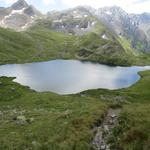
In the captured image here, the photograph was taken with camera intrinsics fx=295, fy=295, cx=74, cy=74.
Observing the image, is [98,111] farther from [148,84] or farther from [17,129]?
[148,84]

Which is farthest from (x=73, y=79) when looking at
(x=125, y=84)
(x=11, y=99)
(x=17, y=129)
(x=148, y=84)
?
(x=17, y=129)

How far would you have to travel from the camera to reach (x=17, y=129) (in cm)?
3794

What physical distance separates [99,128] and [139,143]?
269 inches

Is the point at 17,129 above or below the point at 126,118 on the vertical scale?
below

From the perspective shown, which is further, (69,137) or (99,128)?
(99,128)

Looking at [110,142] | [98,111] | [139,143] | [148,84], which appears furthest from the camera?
[148,84]

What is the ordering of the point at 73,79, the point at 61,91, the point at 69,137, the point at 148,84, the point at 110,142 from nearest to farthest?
the point at 110,142, the point at 69,137, the point at 61,91, the point at 148,84, the point at 73,79

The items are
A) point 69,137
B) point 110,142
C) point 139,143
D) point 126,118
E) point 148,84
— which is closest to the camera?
point 139,143

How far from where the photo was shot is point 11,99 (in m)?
86.9

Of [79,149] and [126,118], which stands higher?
[126,118]

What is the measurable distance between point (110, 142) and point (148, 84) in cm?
10248

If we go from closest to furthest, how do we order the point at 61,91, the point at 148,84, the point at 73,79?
1. the point at 61,91
2. the point at 148,84
3. the point at 73,79

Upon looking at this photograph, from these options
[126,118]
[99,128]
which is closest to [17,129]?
[99,128]

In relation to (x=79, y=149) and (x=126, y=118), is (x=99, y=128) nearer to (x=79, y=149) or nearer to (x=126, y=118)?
(x=126, y=118)
